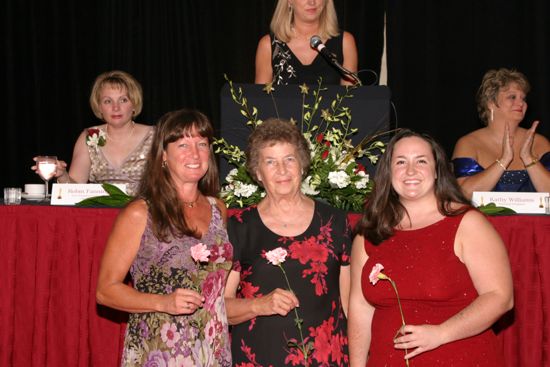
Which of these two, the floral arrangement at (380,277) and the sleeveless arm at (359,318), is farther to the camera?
the sleeveless arm at (359,318)

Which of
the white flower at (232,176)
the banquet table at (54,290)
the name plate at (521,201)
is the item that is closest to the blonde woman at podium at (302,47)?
the white flower at (232,176)

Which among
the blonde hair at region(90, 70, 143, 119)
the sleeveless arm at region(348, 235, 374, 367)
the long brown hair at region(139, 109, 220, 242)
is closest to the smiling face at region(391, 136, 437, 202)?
the sleeveless arm at region(348, 235, 374, 367)

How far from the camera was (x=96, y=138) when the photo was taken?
440 cm

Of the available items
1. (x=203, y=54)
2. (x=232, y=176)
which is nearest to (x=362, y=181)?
(x=232, y=176)

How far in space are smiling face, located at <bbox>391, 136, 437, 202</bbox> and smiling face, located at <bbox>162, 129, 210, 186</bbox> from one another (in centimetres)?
64

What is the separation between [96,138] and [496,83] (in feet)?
7.45

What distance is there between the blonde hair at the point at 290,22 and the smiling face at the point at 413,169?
1.56 m

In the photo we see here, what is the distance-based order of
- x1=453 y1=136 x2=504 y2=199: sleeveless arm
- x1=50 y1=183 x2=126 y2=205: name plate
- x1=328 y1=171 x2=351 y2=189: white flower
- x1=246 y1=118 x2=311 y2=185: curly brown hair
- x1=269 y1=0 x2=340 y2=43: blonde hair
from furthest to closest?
x1=269 y1=0 x2=340 y2=43: blonde hair < x1=453 y1=136 x2=504 y2=199: sleeveless arm < x1=50 y1=183 x2=126 y2=205: name plate < x1=328 y1=171 x2=351 y2=189: white flower < x1=246 y1=118 x2=311 y2=185: curly brown hair

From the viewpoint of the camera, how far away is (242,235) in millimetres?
2650

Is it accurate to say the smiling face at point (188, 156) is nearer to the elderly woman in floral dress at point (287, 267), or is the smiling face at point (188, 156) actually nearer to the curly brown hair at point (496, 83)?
the elderly woman in floral dress at point (287, 267)

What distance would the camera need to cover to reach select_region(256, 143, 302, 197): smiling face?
2600 millimetres

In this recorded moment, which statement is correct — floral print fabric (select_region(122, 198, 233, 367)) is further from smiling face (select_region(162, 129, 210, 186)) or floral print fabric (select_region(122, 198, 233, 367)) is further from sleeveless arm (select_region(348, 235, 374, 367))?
sleeveless arm (select_region(348, 235, 374, 367))

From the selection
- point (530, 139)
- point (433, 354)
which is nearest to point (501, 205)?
point (530, 139)

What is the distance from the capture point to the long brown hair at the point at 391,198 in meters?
2.57
